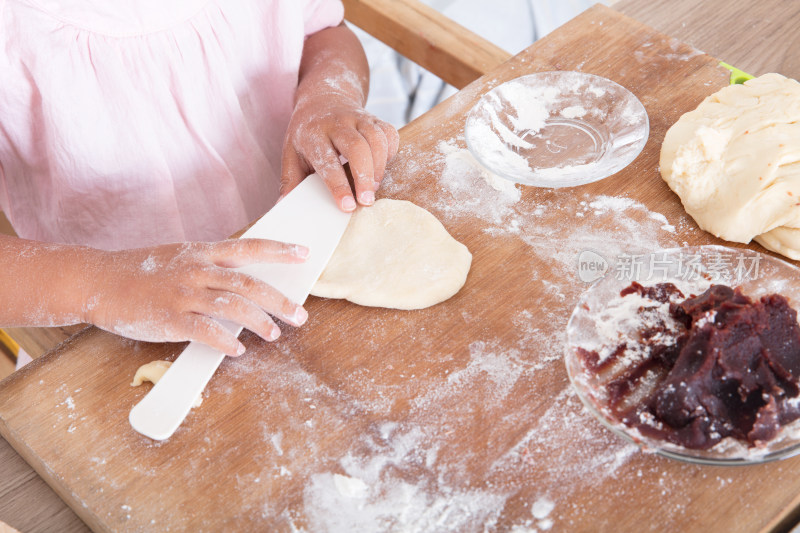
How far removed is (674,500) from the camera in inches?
28.6

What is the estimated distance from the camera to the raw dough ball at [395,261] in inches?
37.2

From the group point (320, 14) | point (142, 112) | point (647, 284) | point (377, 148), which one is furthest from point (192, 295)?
point (320, 14)

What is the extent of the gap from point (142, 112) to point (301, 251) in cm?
51

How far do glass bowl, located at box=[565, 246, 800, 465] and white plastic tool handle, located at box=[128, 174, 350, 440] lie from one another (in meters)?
0.38

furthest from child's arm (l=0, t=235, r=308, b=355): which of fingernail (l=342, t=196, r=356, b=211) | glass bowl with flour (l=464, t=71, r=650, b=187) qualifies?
glass bowl with flour (l=464, t=71, r=650, b=187)

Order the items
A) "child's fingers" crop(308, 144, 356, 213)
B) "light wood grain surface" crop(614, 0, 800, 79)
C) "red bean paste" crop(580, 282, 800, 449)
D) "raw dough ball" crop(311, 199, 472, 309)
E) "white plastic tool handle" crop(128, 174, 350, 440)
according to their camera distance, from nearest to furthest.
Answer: "red bean paste" crop(580, 282, 800, 449) < "white plastic tool handle" crop(128, 174, 350, 440) < "raw dough ball" crop(311, 199, 472, 309) < "child's fingers" crop(308, 144, 356, 213) < "light wood grain surface" crop(614, 0, 800, 79)

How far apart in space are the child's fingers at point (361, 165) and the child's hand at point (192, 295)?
169 mm

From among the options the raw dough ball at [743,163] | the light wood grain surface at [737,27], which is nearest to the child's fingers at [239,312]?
the raw dough ball at [743,163]

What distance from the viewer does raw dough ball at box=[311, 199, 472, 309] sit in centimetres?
94

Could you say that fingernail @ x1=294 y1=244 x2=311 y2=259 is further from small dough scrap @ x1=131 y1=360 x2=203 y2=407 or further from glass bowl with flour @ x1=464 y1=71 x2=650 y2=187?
glass bowl with flour @ x1=464 y1=71 x2=650 y2=187

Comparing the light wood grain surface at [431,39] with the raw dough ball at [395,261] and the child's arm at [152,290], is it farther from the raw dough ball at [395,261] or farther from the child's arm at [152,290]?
the child's arm at [152,290]

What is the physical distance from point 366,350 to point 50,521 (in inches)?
18.1

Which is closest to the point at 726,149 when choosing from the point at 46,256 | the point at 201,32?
the point at 201,32

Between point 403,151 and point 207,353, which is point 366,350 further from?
point 403,151
